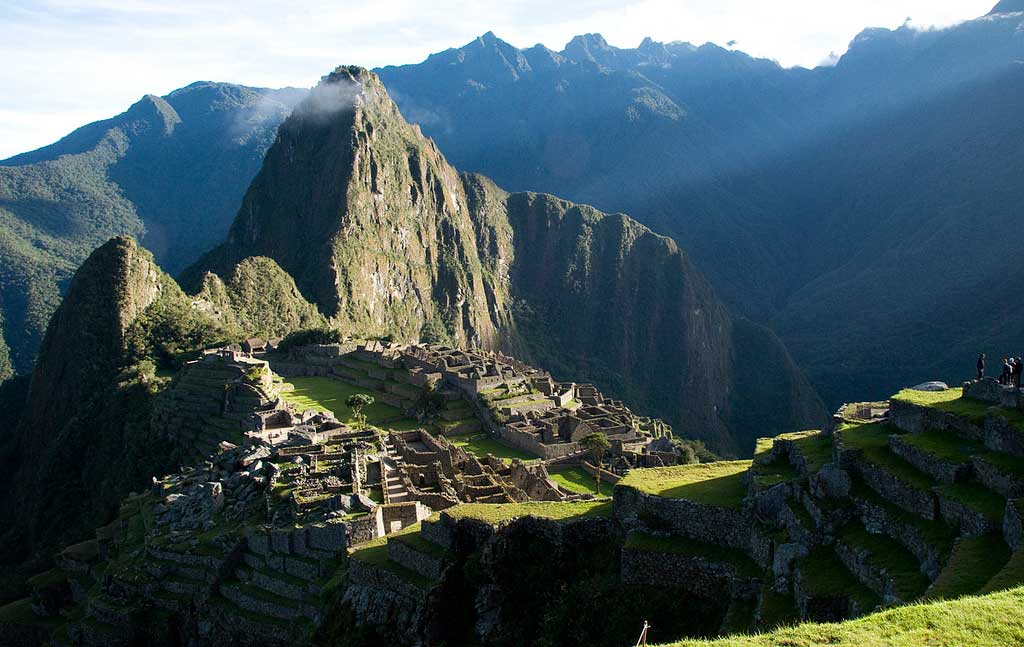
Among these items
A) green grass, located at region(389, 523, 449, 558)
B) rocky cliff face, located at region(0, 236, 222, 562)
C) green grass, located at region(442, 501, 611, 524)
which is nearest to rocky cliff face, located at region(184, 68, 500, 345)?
rocky cliff face, located at region(0, 236, 222, 562)

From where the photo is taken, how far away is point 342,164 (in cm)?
16338

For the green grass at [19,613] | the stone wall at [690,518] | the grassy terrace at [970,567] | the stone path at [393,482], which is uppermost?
the grassy terrace at [970,567]

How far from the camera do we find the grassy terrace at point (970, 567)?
11633 millimetres

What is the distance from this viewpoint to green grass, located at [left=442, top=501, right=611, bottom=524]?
19344mm

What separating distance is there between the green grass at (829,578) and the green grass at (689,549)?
1330mm

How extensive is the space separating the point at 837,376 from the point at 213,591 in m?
163

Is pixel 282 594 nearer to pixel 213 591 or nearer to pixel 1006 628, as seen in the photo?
pixel 213 591

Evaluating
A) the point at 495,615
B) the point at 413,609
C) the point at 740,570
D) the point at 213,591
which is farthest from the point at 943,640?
the point at 213,591

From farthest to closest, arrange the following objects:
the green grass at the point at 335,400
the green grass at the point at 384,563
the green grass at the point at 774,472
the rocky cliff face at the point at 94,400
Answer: the rocky cliff face at the point at 94,400
the green grass at the point at 335,400
the green grass at the point at 384,563
the green grass at the point at 774,472

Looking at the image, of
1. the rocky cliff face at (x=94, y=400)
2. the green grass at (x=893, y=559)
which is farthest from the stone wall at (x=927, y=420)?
the rocky cliff face at (x=94, y=400)

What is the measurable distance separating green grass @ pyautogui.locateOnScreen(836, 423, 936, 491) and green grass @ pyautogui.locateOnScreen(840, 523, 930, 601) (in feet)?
3.91

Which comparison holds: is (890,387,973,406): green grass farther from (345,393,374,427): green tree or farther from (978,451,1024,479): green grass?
(345,393,374,427): green tree

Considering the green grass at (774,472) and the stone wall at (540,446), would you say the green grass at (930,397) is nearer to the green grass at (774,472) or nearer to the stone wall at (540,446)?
the green grass at (774,472)

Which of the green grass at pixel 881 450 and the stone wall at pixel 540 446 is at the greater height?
the green grass at pixel 881 450
